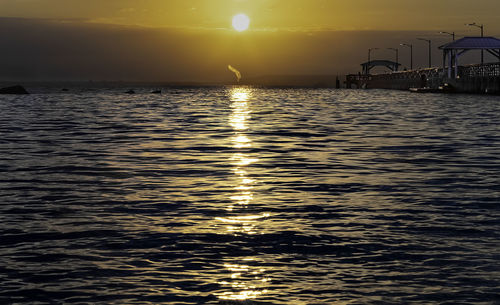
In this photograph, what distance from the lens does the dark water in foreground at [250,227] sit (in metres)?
9.84

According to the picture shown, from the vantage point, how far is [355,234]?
43.2 feet

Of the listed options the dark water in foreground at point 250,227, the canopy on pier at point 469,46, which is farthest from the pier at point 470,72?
the dark water in foreground at point 250,227

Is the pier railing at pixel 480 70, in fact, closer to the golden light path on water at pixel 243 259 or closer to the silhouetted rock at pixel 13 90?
the silhouetted rock at pixel 13 90

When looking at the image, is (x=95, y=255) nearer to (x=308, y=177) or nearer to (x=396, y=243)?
(x=396, y=243)

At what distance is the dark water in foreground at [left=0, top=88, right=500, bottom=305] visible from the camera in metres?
9.84

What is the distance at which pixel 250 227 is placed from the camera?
45.4ft

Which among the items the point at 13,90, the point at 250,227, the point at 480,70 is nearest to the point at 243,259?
the point at 250,227

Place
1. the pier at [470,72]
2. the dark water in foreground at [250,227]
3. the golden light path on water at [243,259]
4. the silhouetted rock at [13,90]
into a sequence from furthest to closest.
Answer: the silhouetted rock at [13,90], the pier at [470,72], the dark water in foreground at [250,227], the golden light path on water at [243,259]

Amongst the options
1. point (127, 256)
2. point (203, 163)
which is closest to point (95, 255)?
point (127, 256)

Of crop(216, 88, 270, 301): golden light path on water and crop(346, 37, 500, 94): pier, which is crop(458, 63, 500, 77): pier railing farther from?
crop(216, 88, 270, 301): golden light path on water

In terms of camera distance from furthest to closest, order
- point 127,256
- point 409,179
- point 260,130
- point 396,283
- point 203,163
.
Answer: point 260,130, point 203,163, point 409,179, point 127,256, point 396,283

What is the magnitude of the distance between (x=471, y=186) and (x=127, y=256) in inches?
411

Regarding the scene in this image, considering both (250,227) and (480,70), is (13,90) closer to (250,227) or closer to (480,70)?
(480,70)

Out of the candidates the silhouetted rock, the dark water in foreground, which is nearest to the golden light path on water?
the dark water in foreground
